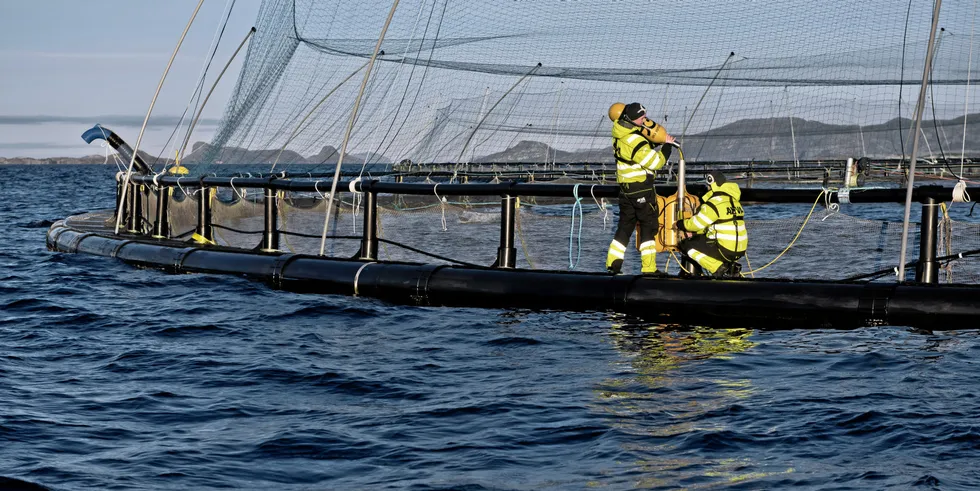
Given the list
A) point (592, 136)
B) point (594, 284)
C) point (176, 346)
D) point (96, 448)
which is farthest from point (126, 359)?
point (592, 136)

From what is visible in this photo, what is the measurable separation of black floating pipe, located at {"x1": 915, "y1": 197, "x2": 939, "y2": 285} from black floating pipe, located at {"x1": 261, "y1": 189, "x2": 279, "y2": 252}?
26.3 ft

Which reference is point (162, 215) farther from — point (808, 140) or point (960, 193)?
point (808, 140)

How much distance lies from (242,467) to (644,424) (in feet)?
7.70

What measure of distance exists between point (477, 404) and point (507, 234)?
185 inches

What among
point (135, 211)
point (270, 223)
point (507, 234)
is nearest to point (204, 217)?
point (270, 223)

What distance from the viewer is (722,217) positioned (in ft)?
34.3

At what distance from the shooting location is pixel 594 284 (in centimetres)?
1065

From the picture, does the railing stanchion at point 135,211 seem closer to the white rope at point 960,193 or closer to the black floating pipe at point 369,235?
the black floating pipe at point 369,235

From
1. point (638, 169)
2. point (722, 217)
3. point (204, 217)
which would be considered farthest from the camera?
point (204, 217)

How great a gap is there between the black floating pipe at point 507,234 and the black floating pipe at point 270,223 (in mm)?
3829

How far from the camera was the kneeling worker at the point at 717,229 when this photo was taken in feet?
34.4

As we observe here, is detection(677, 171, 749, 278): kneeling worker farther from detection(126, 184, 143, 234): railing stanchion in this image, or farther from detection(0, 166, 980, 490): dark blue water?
detection(126, 184, 143, 234): railing stanchion

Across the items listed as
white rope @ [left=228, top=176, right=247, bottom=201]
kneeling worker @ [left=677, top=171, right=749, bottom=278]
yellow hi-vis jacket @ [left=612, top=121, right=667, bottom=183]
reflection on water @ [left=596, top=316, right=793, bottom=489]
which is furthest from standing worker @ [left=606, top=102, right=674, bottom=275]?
white rope @ [left=228, top=176, right=247, bottom=201]

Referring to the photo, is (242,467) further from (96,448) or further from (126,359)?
(126,359)
